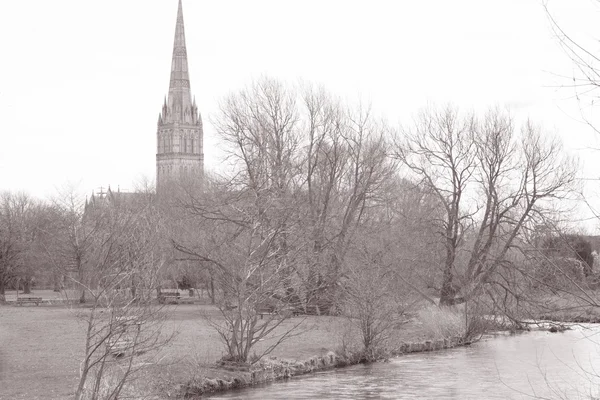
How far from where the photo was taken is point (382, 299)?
2952 cm

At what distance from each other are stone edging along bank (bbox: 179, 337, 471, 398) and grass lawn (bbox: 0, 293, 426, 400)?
1.46ft

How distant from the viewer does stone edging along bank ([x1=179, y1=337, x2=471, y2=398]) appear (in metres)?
22.1

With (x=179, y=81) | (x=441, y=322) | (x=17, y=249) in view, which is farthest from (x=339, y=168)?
(x=179, y=81)

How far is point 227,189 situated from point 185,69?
133728 mm

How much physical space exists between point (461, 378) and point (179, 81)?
155246 millimetres

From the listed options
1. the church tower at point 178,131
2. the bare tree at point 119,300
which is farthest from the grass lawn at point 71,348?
the church tower at point 178,131

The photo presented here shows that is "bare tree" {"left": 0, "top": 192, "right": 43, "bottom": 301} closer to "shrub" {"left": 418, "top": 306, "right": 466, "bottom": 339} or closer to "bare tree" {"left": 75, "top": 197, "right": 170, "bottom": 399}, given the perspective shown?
"shrub" {"left": 418, "top": 306, "right": 466, "bottom": 339}

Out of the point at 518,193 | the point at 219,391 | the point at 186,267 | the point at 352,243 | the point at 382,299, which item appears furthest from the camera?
the point at 186,267

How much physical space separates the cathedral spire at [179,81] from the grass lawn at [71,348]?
426 ft

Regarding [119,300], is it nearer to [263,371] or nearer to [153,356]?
[153,356]

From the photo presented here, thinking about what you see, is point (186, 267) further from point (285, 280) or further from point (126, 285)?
point (126, 285)

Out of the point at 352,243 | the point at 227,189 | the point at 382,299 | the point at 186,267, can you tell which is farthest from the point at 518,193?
the point at 186,267

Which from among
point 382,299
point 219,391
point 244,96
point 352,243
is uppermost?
point 244,96

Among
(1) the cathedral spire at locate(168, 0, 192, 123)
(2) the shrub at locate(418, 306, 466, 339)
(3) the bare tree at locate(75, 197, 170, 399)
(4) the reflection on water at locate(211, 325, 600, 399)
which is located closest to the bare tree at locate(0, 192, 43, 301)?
(2) the shrub at locate(418, 306, 466, 339)
